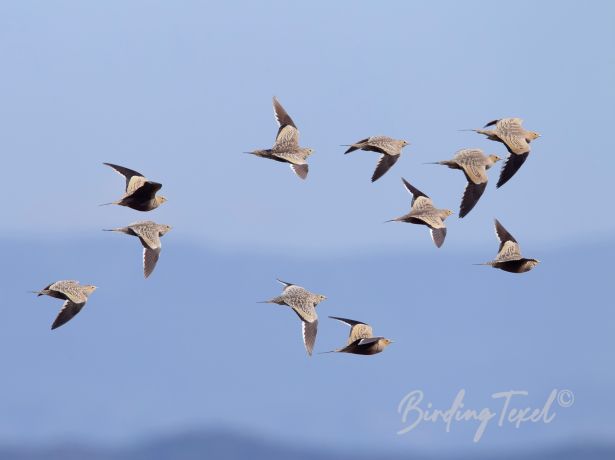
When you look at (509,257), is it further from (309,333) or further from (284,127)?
(284,127)

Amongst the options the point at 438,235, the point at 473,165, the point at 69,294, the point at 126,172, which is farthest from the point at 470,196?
the point at 69,294

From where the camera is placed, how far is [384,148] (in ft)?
82.6

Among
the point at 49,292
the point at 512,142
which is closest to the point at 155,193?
the point at 49,292

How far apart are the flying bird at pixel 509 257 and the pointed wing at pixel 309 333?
128 inches

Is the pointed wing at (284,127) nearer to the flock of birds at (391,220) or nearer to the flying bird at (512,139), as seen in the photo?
the flock of birds at (391,220)

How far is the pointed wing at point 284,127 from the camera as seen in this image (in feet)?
83.1

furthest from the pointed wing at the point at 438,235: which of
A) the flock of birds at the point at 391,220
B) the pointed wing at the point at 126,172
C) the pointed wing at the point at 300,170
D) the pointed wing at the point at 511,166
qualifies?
the pointed wing at the point at 126,172

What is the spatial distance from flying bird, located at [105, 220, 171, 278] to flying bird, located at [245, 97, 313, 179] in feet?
7.39

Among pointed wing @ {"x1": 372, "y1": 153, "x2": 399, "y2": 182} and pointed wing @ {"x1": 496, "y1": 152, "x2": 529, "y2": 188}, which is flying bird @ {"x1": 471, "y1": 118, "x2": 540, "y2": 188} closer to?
pointed wing @ {"x1": 496, "y1": 152, "x2": 529, "y2": 188}

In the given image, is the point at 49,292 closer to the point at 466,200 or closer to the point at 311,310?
the point at 311,310

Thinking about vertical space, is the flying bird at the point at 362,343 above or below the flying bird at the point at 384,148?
below

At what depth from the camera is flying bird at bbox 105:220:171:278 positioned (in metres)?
24.0

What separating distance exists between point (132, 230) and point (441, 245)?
18.0 ft

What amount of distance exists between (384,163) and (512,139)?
2694 mm
